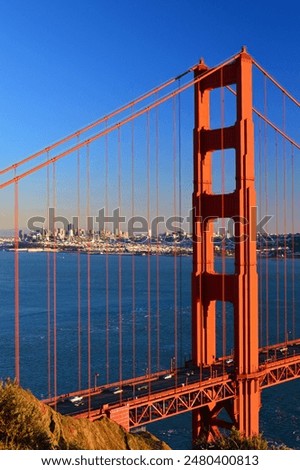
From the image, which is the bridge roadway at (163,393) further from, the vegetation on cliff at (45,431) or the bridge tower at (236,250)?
the vegetation on cliff at (45,431)

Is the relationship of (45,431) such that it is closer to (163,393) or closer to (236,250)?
(163,393)

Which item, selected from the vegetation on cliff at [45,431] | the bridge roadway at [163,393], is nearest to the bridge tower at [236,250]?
the bridge roadway at [163,393]

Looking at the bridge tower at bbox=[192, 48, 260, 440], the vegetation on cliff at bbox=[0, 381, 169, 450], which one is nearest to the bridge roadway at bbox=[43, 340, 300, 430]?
the bridge tower at bbox=[192, 48, 260, 440]

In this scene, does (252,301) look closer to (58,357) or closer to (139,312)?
(58,357)

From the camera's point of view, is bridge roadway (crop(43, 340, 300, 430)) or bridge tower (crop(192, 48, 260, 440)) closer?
bridge roadway (crop(43, 340, 300, 430))

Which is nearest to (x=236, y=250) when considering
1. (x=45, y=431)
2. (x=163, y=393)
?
(x=163, y=393)

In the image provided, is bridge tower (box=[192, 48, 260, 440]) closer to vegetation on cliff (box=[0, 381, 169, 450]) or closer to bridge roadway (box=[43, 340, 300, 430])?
bridge roadway (box=[43, 340, 300, 430])
